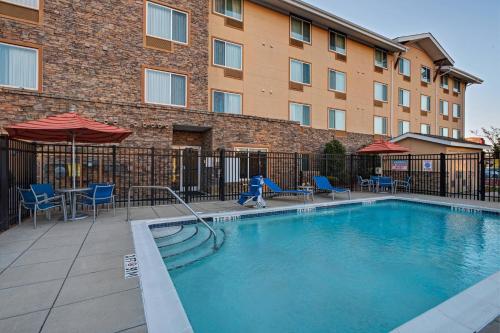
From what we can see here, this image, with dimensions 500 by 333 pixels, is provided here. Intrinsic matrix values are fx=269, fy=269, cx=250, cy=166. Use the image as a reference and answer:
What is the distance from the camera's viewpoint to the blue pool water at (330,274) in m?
3.29

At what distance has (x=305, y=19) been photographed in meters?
17.0

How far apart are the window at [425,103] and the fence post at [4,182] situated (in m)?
27.3

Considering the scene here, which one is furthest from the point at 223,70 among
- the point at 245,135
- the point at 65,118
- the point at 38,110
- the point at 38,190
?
the point at 38,190

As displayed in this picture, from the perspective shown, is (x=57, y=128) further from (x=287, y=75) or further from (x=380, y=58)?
Answer: (x=380, y=58)

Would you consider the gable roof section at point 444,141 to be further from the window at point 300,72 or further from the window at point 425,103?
the window at point 425,103

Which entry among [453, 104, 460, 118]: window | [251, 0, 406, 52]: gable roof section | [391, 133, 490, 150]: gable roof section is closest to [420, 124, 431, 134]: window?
[453, 104, 460, 118]: window

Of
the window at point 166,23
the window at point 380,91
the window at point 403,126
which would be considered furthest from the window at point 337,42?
the window at point 166,23

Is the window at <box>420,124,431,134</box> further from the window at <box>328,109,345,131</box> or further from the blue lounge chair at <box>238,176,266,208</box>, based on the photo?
the blue lounge chair at <box>238,176,266,208</box>

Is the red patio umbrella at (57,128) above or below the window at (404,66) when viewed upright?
below

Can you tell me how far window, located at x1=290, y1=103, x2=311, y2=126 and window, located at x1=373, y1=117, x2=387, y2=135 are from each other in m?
6.55

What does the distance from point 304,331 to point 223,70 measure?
13.4m

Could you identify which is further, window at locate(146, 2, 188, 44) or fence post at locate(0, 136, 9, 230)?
window at locate(146, 2, 188, 44)

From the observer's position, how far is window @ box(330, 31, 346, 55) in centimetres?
1831

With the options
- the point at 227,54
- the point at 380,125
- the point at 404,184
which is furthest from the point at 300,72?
the point at 404,184
